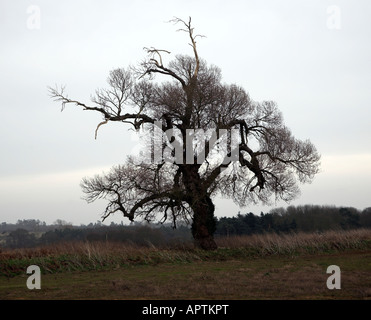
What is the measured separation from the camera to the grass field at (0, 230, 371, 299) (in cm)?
1325

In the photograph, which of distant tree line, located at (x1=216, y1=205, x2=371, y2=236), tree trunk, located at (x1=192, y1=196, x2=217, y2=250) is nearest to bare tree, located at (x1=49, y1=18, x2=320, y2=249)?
tree trunk, located at (x1=192, y1=196, x2=217, y2=250)

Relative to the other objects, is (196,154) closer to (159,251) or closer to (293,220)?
(159,251)

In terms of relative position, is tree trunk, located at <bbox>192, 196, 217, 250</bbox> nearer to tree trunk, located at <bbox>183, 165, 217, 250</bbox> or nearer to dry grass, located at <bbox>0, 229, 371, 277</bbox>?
tree trunk, located at <bbox>183, 165, 217, 250</bbox>


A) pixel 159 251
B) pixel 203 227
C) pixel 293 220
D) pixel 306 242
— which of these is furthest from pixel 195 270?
pixel 293 220

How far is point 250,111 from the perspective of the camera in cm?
3133

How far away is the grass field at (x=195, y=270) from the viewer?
13250mm

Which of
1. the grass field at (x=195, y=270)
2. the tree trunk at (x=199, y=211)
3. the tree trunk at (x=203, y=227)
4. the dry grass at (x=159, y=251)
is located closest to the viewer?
the grass field at (x=195, y=270)

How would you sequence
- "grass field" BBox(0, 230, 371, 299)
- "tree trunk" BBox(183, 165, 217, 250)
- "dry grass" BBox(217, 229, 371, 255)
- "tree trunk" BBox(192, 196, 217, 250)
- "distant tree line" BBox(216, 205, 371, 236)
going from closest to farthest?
1. "grass field" BBox(0, 230, 371, 299)
2. "dry grass" BBox(217, 229, 371, 255)
3. "tree trunk" BBox(183, 165, 217, 250)
4. "tree trunk" BBox(192, 196, 217, 250)
5. "distant tree line" BBox(216, 205, 371, 236)

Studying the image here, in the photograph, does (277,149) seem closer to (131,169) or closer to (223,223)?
(131,169)

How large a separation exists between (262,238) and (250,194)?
14.1 feet

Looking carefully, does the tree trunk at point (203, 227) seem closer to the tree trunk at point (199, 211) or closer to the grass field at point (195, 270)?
the tree trunk at point (199, 211)

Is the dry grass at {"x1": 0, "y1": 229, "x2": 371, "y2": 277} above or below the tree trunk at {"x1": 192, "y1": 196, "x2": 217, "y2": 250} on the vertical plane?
below

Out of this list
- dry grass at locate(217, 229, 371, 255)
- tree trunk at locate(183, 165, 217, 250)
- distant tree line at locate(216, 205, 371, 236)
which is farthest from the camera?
distant tree line at locate(216, 205, 371, 236)

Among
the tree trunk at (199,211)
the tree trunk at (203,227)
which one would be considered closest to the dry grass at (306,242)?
the tree trunk at (203,227)
